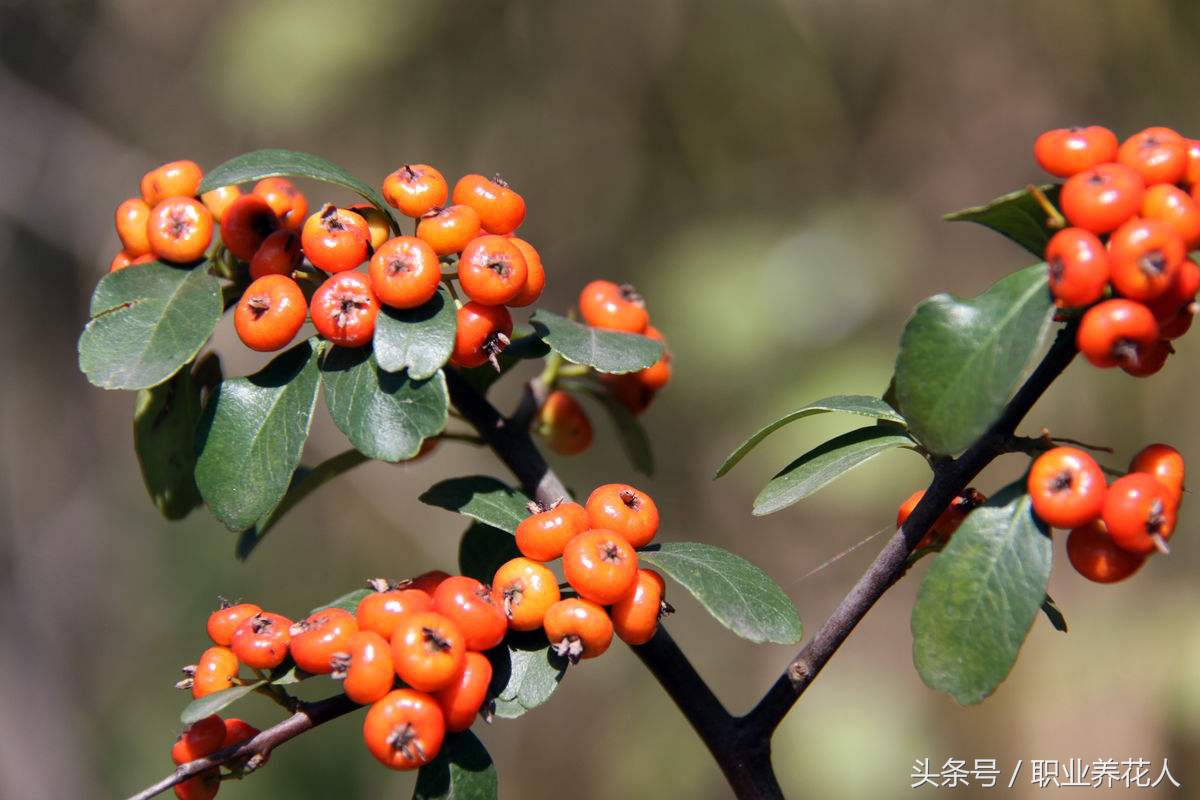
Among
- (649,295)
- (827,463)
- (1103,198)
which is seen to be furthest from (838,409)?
(649,295)

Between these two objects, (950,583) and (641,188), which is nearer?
(950,583)

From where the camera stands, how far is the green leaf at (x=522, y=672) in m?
0.85

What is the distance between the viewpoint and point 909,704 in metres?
3.01

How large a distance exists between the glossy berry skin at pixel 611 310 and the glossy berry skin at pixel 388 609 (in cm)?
48

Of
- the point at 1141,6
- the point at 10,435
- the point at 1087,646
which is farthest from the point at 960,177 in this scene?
the point at 10,435

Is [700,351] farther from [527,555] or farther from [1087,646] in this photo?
[527,555]

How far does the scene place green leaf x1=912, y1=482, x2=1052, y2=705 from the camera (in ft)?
2.53

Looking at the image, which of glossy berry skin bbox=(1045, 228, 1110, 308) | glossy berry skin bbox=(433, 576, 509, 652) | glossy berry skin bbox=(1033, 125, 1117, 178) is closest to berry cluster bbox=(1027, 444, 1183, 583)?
glossy berry skin bbox=(1045, 228, 1110, 308)

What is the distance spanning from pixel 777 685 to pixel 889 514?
223 cm

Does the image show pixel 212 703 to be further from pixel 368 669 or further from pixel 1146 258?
pixel 1146 258

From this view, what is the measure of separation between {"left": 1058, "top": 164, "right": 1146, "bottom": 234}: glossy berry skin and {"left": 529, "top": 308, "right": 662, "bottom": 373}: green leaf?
408mm

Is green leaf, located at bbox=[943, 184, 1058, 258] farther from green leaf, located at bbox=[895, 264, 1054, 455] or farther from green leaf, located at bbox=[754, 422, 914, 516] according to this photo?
green leaf, located at bbox=[754, 422, 914, 516]

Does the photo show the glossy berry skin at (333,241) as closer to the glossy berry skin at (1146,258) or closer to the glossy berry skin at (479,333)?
the glossy berry skin at (479,333)

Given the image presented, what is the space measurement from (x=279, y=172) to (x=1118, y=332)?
0.70 m
